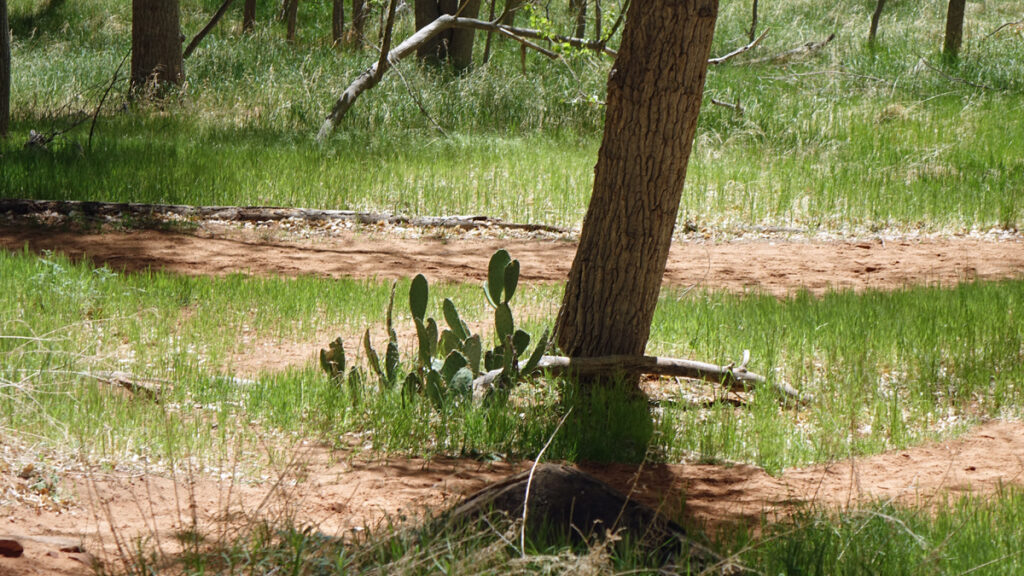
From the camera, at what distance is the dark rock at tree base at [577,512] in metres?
3.25

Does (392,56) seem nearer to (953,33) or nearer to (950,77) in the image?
(950,77)

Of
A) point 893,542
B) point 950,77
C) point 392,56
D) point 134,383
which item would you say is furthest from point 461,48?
point 893,542

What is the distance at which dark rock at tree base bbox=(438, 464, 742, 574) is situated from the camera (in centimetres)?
325

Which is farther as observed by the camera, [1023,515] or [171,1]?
[171,1]

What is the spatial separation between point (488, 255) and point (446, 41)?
8.84 metres

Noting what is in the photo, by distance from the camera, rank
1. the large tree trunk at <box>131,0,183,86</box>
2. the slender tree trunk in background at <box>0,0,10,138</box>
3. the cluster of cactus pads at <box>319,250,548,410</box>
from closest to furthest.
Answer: the cluster of cactus pads at <box>319,250,548,410</box>, the slender tree trunk in background at <box>0,0,10,138</box>, the large tree trunk at <box>131,0,183,86</box>

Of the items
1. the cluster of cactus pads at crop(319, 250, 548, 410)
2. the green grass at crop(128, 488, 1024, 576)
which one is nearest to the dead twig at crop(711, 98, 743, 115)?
the cluster of cactus pads at crop(319, 250, 548, 410)

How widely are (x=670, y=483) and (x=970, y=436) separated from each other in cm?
179

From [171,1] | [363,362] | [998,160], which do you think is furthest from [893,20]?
[363,362]

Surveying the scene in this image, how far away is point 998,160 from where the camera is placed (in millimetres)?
12930

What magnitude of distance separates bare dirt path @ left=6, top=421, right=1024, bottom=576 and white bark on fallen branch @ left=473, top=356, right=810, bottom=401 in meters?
0.79

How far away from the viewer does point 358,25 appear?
861 inches

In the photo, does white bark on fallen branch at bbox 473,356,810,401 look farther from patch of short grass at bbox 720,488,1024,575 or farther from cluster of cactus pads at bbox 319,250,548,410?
patch of short grass at bbox 720,488,1024,575

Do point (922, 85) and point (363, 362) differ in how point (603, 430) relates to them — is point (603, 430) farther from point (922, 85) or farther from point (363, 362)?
point (922, 85)
